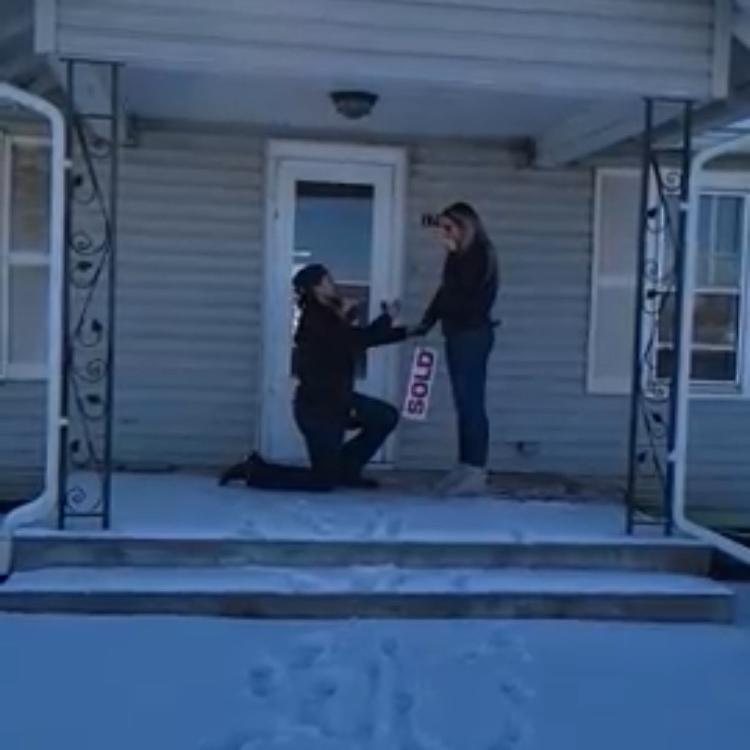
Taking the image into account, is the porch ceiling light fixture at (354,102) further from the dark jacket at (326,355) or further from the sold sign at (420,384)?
the sold sign at (420,384)

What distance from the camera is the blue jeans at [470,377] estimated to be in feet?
26.5

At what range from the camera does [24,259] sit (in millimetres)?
9141

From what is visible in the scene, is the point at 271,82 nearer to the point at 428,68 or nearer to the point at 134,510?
the point at 428,68

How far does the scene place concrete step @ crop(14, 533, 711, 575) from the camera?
674 cm

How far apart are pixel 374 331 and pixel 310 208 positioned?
1.49 m

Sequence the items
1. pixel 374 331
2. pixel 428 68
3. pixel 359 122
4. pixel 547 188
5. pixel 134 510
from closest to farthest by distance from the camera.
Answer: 1. pixel 428 68
2. pixel 134 510
3. pixel 374 331
4. pixel 359 122
5. pixel 547 188

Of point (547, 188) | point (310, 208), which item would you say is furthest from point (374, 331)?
point (547, 188)

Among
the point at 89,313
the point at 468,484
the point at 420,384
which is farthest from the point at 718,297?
the point at 89,313

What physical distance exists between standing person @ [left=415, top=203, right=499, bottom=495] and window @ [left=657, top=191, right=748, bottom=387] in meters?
2.27

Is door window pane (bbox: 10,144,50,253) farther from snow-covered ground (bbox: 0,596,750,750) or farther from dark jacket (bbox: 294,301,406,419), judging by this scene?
snow-covered ground (bbox: 0,596,750,750)

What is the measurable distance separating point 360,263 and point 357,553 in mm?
2970

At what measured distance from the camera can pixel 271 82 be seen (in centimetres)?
750

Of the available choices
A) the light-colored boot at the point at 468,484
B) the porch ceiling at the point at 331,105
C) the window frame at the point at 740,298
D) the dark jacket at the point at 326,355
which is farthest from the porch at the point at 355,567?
the window frame at the point at 740,298

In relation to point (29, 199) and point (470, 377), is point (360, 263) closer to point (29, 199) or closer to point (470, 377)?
point (470, 377)
